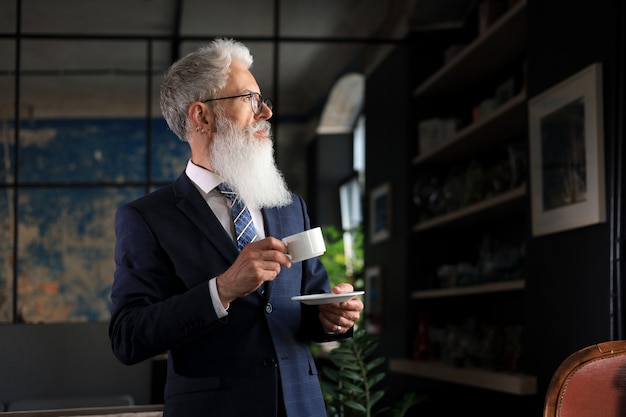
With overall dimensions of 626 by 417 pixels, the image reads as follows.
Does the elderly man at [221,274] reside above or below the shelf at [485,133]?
below

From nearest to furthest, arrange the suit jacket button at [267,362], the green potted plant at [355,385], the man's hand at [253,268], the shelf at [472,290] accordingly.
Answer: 1. the man's hand at [253,268]
2. the suit jacket button at [267,362]
3. the green potted plant at [355,385]
4. the shelf at [472,290]

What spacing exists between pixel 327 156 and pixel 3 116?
85.6 inches

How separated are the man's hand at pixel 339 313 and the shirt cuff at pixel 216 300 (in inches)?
10.6

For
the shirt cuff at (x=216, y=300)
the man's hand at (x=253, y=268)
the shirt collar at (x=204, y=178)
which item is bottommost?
the shirt cuff at (x=216, y=300)

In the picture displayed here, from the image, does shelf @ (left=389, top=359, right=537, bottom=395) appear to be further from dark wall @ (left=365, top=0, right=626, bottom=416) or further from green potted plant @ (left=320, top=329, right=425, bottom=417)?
green potted plant @ (left=320, top=329, right=425, bottom=417)

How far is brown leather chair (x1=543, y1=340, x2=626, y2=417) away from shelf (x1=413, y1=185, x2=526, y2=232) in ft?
6.43

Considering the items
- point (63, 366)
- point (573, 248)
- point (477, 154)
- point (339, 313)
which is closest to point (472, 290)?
point (477, 154)

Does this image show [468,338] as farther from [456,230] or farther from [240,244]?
[240,244]

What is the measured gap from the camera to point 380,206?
20.9 ft

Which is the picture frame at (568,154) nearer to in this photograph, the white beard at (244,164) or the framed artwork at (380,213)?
the white beard at (244,164)

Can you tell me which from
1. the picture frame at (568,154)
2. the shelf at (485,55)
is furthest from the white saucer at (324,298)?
the shelf at (485,55)

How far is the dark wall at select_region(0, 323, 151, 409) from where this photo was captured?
3.07 m

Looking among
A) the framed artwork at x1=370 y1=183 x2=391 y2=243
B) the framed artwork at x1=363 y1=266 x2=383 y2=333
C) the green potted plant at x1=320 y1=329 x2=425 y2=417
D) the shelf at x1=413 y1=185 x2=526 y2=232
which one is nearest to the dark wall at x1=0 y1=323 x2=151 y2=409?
the green potted plant at x1=320 y1=329 x2=425 y2=417

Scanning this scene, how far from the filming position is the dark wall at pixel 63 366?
3.07 metres
